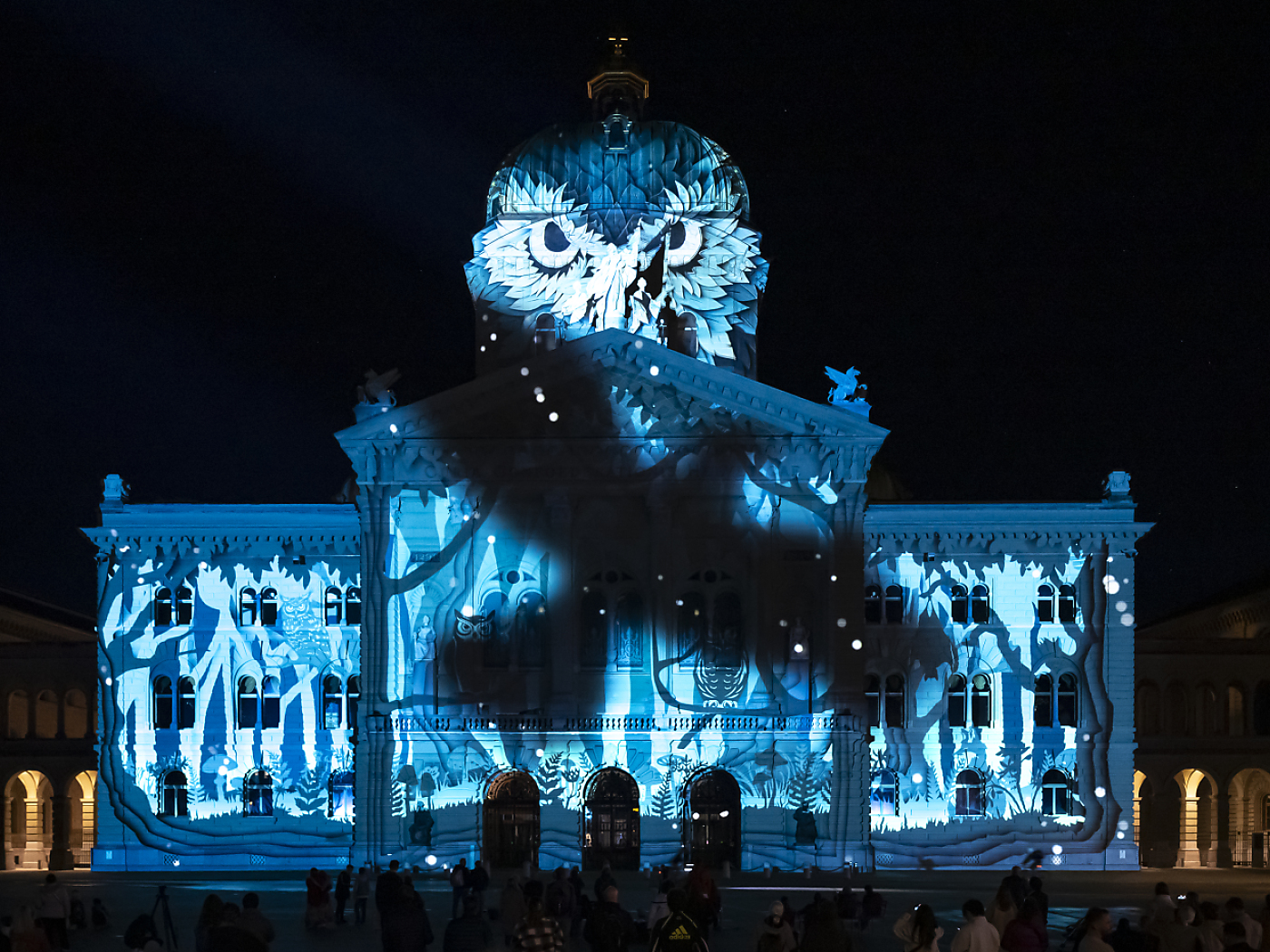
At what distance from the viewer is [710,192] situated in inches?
2621

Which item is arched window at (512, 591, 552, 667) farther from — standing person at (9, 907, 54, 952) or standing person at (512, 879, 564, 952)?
standing person at (512, 879, 564, 952)

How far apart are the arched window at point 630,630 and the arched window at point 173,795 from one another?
14.3 metres

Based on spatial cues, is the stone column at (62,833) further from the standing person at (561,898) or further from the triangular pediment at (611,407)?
the standing person at (561,898)

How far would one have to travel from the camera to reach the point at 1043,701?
61.1 metres

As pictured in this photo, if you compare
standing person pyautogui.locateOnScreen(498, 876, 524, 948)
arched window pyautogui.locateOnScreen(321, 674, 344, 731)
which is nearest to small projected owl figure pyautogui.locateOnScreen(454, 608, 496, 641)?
arched window pyautogui.locateOnScreen(321, 674, 344, 731)

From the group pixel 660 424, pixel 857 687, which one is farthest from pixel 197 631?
pixel 857 687

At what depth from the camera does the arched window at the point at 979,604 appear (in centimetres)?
6138

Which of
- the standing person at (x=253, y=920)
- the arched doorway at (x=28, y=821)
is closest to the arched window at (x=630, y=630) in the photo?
the arched doorway at (x=28, y=821)

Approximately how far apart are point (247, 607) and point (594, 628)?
1148 cm

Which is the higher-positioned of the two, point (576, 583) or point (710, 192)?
point (710, 192)

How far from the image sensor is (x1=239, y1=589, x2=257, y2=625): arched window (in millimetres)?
61562

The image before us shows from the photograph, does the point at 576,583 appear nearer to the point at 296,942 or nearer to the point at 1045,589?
the point at 1045,589

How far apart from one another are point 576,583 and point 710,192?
16100mm

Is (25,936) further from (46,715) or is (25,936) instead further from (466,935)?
(46,715)
